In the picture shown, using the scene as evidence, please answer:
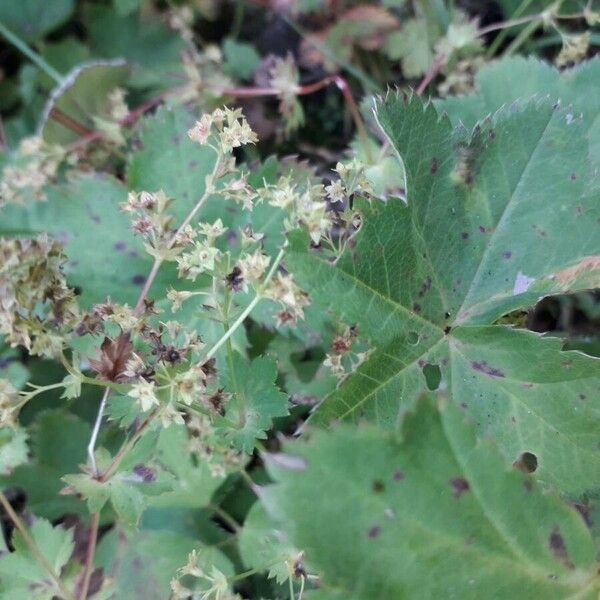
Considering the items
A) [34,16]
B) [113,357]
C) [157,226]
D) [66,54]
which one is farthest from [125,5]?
[113,357]

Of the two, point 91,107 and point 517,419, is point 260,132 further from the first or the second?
point 517,419

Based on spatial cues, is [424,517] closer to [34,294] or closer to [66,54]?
[34,294]

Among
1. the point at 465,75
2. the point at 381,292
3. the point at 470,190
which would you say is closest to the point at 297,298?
the point at 381,292

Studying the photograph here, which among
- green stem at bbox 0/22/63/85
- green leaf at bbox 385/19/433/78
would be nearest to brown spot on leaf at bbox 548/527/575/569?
green leaf at bbox 385/19/433/78

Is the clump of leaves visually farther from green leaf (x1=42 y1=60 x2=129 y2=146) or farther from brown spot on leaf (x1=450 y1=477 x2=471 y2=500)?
green leaf (x1=42 y1=60 x2=129 y2=146)

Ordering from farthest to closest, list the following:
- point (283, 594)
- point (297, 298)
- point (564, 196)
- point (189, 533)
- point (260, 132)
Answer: point (260, 132)
point (189, 533)
point (283, 594)
point (564, 196)
point (297, 298)

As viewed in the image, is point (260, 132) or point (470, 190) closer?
point (470, 190)
